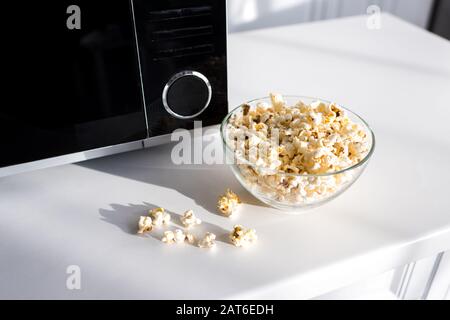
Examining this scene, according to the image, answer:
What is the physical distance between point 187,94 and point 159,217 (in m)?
0.19

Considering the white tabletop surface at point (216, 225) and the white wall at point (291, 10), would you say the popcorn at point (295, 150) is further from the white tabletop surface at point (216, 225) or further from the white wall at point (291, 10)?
the white wall at point (291, 10)

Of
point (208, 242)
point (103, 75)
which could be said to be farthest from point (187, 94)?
point (208, 242)

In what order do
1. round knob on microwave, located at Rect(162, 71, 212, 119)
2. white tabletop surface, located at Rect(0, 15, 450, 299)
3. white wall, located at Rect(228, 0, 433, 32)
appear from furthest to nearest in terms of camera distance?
white wall, located at Rect(228, 0, 433, 32) → round knob on microwave, located at Rect(162, 71, 212, 119) → white tabletop surface, located at Rect(0, 15, 450, 299)

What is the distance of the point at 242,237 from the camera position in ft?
1.84

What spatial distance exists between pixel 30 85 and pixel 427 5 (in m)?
1.79

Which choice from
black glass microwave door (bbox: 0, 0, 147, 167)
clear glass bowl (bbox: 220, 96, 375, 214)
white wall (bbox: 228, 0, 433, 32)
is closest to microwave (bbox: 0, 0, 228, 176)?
black glass microwave door (bbox: 0, 0, 147, 167)

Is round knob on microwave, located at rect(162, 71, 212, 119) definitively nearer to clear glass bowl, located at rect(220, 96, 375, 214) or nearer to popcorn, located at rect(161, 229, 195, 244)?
clear glass bowl, located at rect(220, 96, 375, 214)

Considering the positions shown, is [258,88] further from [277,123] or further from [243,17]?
[243,17]

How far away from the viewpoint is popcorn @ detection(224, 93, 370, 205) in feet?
1.82

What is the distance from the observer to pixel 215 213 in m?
0.62

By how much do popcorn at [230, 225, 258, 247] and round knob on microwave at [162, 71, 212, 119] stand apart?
20 centimetres

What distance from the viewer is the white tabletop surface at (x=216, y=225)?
53cm

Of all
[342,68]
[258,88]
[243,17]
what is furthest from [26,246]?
[243,17]

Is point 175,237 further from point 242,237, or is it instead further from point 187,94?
point 187,94
